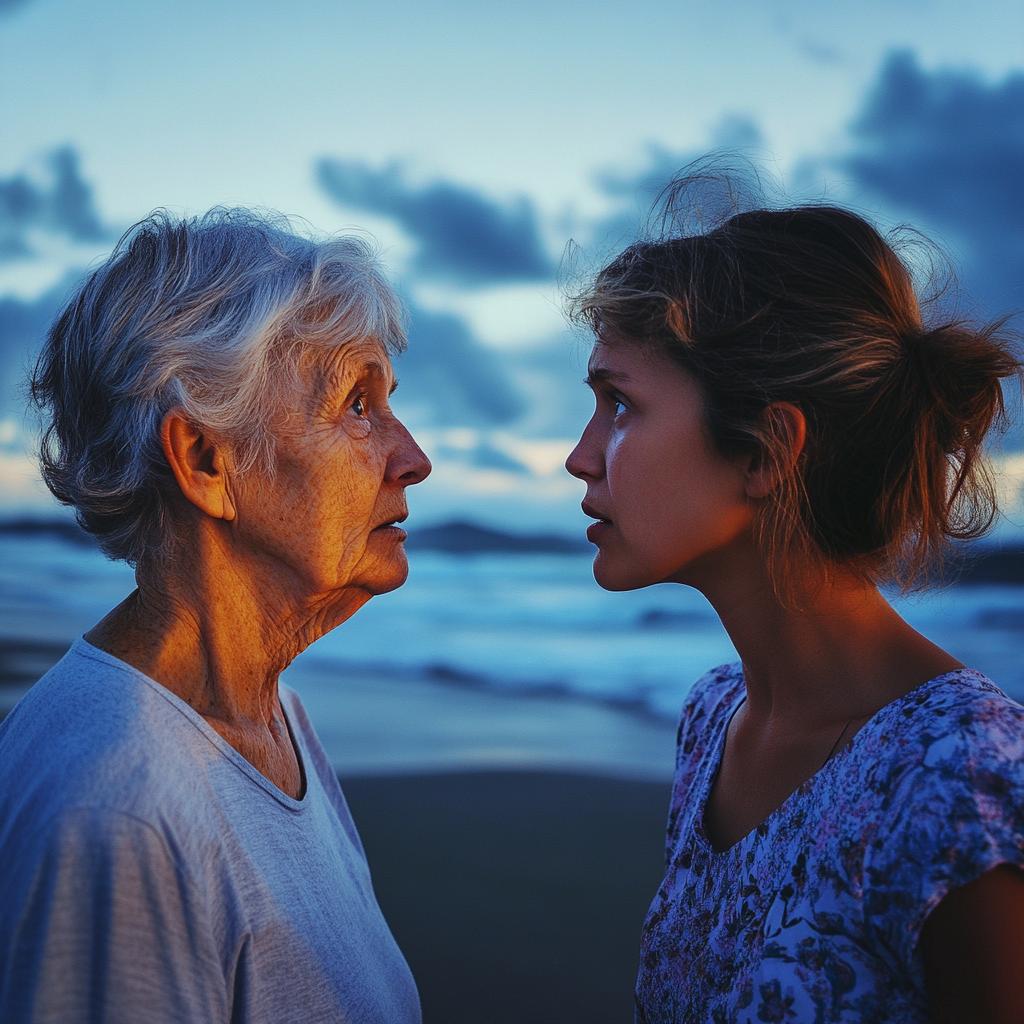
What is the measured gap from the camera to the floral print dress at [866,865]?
1.32 meters

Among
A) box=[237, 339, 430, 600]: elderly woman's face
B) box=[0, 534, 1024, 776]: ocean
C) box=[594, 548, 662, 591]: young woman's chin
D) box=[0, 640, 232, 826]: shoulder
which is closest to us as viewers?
box=[0, 640, 232, 826]: shoulder

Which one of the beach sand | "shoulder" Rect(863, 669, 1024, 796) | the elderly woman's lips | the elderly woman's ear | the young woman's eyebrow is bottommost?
the beach sand

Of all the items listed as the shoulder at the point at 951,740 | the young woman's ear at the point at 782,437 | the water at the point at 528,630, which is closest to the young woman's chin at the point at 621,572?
the young woman's ear at the point at 782,437

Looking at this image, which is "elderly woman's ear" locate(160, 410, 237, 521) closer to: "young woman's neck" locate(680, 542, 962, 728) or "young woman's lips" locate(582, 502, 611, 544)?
"young woman's lips" locate(582, 502, 611, 544)

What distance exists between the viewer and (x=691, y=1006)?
1.78 m

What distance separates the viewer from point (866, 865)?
142 cm

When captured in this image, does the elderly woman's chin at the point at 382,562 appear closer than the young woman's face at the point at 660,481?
No

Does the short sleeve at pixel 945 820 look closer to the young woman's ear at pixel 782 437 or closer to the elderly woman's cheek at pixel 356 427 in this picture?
the young woman's ear at pixel 782 437

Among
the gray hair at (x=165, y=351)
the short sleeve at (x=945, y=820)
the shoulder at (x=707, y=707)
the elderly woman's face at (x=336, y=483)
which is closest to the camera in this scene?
the short sleeve at (x=945, y=820)

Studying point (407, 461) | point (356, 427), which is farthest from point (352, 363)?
point (407, 461)

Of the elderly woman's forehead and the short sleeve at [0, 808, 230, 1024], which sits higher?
the elderly woman's forehead

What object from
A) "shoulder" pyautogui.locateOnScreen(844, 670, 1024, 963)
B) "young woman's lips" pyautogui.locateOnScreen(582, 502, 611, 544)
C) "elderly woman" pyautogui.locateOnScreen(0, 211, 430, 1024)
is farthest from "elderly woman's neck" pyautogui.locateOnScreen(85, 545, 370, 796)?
"shoulder" pyautogui.locateOnScreen(844, 670, 1024, 963)

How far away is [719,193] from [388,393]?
1.00 m

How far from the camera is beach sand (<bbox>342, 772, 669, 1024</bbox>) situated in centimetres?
363
